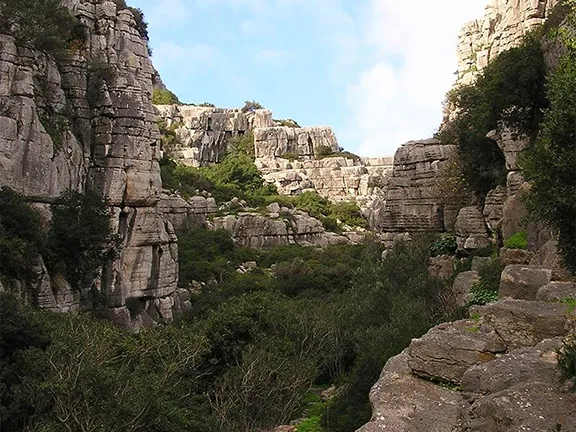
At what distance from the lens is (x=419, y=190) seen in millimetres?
27719

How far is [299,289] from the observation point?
137 feet

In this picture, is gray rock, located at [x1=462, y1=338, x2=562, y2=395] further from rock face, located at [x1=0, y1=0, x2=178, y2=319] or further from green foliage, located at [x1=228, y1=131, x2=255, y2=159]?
green foliage, located at [x1=228, y1=131, x2=255, y2=159]

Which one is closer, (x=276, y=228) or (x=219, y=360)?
(x=219, y=360)

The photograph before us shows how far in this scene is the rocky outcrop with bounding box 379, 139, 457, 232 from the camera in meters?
27.1

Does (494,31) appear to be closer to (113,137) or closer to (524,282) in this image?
(113,137)

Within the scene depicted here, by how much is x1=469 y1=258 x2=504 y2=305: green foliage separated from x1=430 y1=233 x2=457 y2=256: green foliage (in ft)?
25.6

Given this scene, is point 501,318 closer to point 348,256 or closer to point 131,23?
point 131,23

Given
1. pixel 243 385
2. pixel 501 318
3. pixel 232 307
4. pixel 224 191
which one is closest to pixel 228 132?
pixel 224 191

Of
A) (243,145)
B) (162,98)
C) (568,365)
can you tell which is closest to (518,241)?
(568,365)

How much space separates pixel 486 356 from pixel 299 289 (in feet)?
110

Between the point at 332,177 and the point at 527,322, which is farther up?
the point at 332,177

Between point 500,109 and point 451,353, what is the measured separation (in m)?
14.5

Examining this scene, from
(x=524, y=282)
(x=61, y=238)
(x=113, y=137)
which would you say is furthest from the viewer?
(x=113, y=137)

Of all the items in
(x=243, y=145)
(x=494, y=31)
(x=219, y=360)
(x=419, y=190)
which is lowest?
(x=219, y=360)
